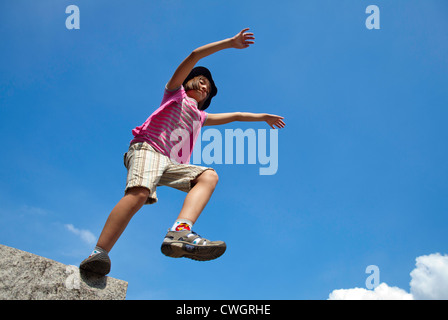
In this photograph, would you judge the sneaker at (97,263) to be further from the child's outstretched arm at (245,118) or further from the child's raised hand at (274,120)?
the child's raised hand at (274,120)

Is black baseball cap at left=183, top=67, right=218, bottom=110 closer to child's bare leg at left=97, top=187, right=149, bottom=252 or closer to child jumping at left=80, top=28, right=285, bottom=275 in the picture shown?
child jumping at left=80, top=28, right=285, bottom=275

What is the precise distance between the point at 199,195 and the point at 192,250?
503 millimetres

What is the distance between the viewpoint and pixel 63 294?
2469mm

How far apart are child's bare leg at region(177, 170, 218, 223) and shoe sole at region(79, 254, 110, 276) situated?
0.63 m

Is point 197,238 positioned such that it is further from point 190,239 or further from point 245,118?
point 245,118

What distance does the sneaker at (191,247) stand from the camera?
8.08 feet

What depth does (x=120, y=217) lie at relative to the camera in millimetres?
2695

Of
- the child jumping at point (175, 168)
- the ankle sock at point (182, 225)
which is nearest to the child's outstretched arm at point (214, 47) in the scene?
the child jumping at point (175, 168)

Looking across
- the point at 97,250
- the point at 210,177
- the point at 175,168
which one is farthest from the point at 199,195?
the point at 97,250

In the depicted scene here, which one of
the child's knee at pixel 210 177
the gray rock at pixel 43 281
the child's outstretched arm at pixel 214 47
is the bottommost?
the gray rock at pixel 43 281

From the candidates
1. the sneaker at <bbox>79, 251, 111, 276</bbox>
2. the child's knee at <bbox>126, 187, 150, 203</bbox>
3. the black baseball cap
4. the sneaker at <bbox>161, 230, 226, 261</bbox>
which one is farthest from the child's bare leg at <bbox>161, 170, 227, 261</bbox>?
the black baseball cap

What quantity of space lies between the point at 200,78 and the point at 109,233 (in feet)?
5.88

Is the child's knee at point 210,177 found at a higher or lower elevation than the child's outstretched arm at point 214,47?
lower
